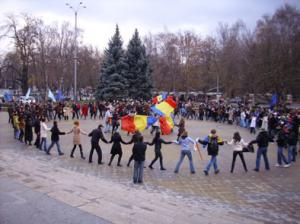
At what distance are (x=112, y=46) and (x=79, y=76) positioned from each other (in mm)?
23745

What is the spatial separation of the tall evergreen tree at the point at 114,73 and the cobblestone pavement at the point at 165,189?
1076 inches

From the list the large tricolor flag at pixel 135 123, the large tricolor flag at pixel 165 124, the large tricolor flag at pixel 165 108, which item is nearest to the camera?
the large tricolor flag at pixel 135 123

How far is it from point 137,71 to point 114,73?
3727mm

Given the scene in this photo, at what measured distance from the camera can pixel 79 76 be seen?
65312 millimetres

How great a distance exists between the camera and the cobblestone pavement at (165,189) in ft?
25.0

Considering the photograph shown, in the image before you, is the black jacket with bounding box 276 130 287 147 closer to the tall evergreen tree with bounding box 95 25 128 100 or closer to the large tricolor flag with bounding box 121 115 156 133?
the large tricolor flag with bounding box 121 115 156 133

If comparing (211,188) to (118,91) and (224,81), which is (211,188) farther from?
(224,81)

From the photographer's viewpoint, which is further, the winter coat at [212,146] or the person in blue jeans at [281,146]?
the person in blue jeans at [281,146]

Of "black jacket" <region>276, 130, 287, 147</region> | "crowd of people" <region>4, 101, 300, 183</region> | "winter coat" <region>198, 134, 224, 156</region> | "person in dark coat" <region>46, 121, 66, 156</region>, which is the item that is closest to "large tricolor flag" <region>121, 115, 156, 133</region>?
"crowd of people" <region>4, 101, 300, 183</region>

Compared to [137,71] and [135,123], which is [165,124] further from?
[137,71]

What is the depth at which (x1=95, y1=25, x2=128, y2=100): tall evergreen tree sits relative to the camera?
4175 cm

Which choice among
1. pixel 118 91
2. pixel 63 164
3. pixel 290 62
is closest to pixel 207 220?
pixel 63 164

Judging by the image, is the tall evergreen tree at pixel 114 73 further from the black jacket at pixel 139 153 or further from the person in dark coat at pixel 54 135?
the black jacket at pixel 139 153

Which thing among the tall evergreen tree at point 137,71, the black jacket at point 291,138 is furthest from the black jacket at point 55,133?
the tall evergreen tree at point 137,71
